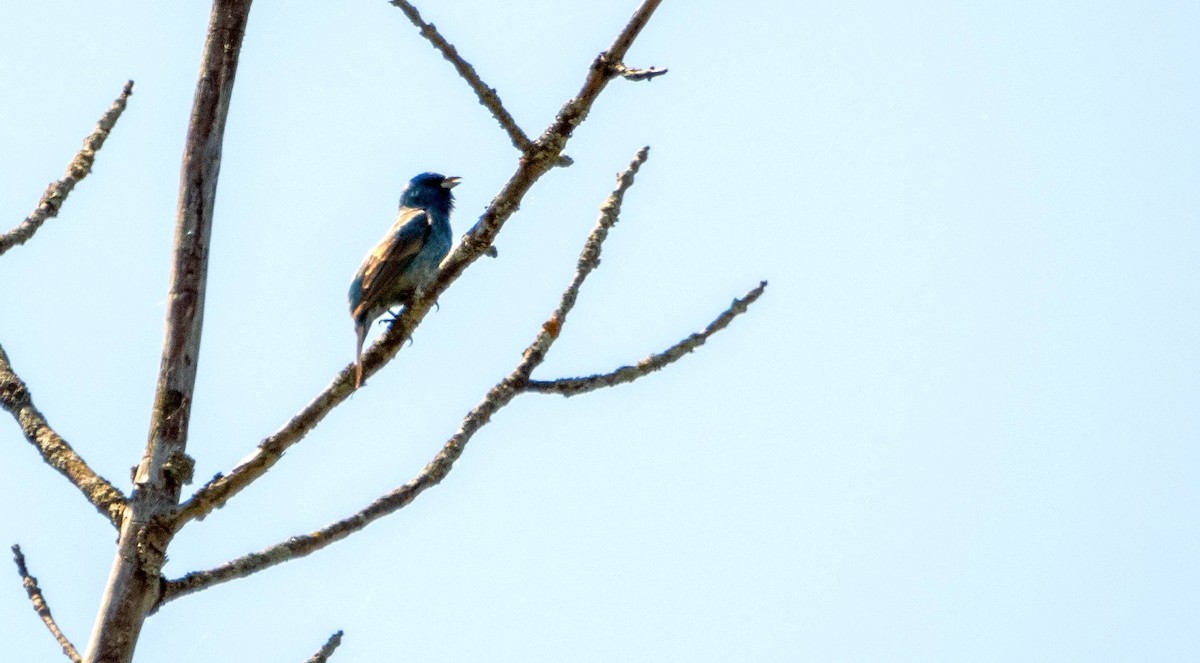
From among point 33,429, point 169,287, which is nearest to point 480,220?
point 169,287

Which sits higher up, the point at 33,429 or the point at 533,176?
the point at 533,176

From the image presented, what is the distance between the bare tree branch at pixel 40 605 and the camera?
3785 mm

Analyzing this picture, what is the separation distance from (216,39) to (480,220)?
1.04m

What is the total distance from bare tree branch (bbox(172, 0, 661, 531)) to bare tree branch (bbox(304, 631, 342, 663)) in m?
0.53

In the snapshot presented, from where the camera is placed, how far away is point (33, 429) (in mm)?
4340

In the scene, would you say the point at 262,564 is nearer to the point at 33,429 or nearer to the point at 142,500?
the point at 142,500

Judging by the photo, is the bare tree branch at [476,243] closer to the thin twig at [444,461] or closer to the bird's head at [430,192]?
the thin twig at [444,461]

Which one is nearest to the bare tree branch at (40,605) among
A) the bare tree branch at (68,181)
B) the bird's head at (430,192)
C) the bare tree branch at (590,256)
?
the bare tree branch at (68,181)

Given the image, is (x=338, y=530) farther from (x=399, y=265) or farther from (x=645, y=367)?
(x=399, y=265)

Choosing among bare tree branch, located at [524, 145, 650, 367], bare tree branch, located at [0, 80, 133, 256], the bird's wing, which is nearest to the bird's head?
the bird's wing

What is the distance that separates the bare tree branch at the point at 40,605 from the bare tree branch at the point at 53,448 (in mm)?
305

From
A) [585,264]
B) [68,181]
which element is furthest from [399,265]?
[585,264]

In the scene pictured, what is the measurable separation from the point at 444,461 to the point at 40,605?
128 cm

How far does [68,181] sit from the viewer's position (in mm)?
4883
